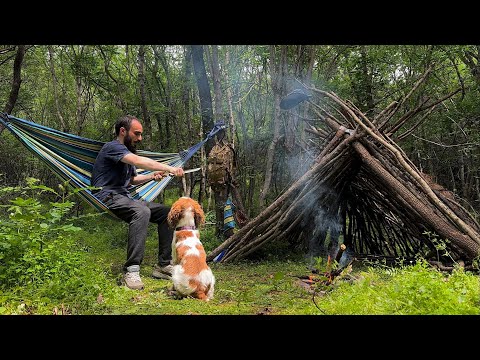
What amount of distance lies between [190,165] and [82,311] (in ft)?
20.6

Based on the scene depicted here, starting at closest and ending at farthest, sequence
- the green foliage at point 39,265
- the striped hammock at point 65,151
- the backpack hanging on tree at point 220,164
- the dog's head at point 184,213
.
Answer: the green foliage at point 39,265 < the dog's head at point 184,213 < the striped hammock at point 65,151 < the backpack hanging on tree at point 220,164

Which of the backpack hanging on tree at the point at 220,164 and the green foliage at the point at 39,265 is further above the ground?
the backpack hanging on tree at the point at 220,164

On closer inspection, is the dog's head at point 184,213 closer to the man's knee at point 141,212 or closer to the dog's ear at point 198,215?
the dog's ear at point 198,215

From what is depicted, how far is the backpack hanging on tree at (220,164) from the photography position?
5535mm

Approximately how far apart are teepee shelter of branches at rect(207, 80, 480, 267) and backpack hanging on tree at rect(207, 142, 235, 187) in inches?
37.1

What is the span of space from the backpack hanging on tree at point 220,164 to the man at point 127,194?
4.47ft

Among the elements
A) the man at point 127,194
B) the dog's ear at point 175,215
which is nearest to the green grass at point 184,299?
the man at point 127,194

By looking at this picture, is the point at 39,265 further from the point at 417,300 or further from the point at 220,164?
the point at 220,164

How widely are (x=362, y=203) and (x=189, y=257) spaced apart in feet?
10.8

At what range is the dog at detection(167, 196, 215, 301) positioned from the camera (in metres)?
3.15

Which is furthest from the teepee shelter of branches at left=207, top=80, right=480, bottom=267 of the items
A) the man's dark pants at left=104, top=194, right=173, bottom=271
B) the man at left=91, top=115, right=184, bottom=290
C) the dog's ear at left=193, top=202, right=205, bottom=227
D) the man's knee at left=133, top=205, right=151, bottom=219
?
the dog's ear at left=193, top=202, right=205, bottom=227

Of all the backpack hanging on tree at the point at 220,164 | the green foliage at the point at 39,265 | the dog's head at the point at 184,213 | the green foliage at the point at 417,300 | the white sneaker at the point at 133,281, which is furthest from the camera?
the backpack hanging on tree at the point at 220,164
